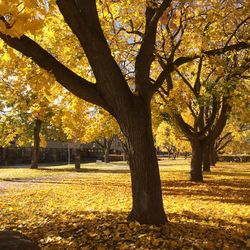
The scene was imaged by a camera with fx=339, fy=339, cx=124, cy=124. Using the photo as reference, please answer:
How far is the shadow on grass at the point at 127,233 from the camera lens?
5871mm

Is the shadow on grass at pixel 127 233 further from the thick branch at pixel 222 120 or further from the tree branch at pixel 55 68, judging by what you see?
the thick branch at pixel 222 120

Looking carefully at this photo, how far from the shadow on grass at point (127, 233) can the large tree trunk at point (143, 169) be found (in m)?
0.31

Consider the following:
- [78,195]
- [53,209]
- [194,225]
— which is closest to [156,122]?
[78,195]

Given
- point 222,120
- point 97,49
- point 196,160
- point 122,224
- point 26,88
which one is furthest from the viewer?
point 196,160

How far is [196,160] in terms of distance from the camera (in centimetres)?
1877

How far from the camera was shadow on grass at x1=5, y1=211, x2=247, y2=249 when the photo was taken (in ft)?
19.3

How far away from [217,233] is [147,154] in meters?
2.05

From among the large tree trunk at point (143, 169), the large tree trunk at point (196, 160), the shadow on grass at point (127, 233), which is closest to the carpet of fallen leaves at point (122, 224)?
the shadow on grass at point (127, 233)

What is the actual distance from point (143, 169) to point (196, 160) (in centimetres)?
1250

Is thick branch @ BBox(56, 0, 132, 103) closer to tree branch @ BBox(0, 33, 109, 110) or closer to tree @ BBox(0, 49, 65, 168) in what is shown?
tree branch @ BBox(0, 33, 109, 110)

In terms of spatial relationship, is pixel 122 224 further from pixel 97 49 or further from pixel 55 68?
pixel 97 49

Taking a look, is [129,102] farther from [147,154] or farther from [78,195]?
[78,195]

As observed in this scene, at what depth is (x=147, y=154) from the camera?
6871mm

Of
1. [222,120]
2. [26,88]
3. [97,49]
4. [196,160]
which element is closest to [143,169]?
[97,49]
